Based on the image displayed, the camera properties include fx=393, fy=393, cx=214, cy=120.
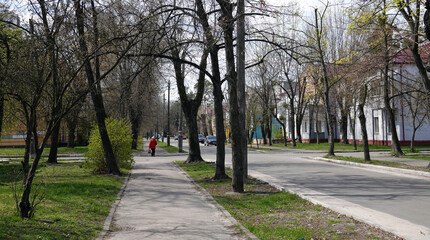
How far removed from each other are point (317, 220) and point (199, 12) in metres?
7.86

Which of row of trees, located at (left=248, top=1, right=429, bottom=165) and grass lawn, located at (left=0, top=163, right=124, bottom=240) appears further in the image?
row of trees, located at (left=248, top=1, right=429, bottom=165)

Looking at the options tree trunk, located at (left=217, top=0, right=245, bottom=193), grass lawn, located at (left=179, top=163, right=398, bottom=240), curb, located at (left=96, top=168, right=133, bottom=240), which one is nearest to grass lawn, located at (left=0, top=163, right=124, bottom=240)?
curb, located at (left=96, top=168, right=133, bottom=240)

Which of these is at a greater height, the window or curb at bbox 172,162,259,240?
the window

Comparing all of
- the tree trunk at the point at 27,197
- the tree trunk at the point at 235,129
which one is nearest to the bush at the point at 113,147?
the tree trunk at the point at 235,129

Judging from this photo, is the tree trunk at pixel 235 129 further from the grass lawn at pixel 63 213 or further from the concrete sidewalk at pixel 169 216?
the grass lawn at pixel 63 213

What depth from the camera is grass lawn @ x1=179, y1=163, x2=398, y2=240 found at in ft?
21.2

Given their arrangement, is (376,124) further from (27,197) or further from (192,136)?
(27,197)

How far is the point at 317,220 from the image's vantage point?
24.7ft

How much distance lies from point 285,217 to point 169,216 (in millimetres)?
2389

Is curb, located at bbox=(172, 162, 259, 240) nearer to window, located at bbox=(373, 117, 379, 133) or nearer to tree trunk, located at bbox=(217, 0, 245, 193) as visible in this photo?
tree trunk, located at bbox=(217, 0, 245, 193)

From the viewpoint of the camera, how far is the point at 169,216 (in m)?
8.16

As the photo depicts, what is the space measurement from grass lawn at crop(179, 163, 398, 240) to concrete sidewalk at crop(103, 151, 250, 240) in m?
0.40

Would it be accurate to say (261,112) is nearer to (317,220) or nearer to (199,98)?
(199,98)

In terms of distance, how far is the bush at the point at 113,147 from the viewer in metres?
16.8
